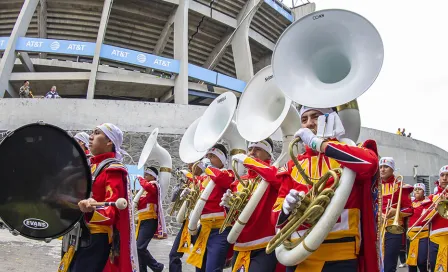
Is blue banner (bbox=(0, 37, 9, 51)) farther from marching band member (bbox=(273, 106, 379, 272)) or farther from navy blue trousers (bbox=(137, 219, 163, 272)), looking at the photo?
marching band member (bbox=(273, 106, 379, 272))

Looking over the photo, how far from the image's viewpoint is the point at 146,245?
679 centimetres

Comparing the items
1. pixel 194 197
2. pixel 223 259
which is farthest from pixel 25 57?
pixel 223 259

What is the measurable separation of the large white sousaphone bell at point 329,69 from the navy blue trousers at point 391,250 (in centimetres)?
411

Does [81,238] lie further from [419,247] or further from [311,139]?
[419,247]

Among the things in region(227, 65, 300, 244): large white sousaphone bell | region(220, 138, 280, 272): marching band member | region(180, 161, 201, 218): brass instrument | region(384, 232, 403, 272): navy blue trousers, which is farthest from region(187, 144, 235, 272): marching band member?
region(384, 232, 403, 272): navy blue trousers

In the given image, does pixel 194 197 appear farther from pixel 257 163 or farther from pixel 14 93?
pixel 14 93

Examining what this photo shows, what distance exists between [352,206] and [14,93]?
894 inches

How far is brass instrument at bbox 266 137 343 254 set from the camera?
2607mm

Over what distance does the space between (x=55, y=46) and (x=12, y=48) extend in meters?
2.32

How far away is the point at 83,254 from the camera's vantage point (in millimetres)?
3365

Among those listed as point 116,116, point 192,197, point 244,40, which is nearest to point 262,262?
point 192,197

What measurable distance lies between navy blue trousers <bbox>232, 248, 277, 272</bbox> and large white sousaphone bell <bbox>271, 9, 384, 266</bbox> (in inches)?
46.1

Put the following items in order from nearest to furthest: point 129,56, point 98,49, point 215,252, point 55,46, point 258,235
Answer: point 258,235 < point 215,252 < point 55,46 < point 129,56 < point 98,49

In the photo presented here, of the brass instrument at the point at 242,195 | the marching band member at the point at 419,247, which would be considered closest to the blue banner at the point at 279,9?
the marching band member at the point at 419,247
